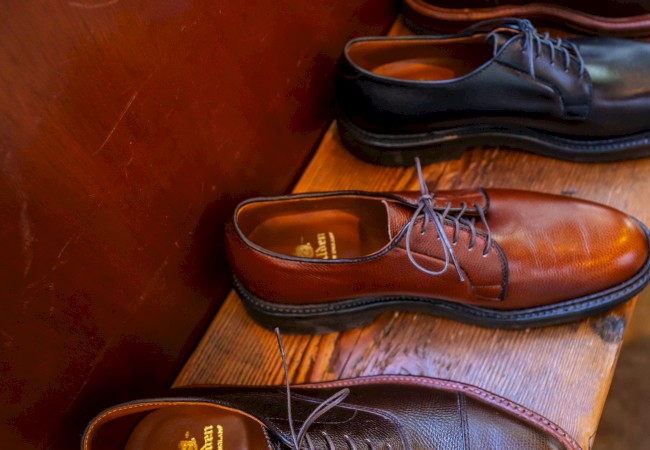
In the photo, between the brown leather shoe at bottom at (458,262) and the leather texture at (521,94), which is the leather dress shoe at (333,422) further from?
the leather texture at (521,94)

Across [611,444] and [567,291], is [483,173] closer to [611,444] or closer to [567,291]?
[567,291]

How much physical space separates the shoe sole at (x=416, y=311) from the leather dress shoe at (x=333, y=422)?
0.10 m

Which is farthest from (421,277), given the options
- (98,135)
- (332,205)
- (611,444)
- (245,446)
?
(611,444)

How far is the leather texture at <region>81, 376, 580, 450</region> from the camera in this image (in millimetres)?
614

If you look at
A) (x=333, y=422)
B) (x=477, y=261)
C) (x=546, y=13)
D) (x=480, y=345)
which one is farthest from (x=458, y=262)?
(x=546, y=13)

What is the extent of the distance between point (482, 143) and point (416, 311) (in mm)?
296

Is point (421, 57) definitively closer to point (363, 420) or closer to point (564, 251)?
point (564, 251)

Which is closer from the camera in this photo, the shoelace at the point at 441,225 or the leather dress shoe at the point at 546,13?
the shoelace at the point at 441,225

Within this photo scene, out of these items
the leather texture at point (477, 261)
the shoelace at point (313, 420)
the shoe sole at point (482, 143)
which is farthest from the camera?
the shoe sole at point (482, 143)

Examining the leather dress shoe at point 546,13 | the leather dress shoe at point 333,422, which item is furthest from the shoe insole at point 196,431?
the leather dress shoe at point 546,13

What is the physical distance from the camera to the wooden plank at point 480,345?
0.71 metres

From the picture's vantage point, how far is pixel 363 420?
641 millimetres

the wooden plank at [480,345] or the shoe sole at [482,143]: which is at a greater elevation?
the shoe sole at [482,143]

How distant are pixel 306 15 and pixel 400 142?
9.2 inches
